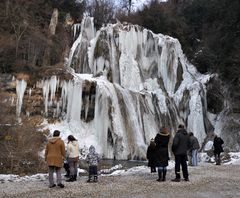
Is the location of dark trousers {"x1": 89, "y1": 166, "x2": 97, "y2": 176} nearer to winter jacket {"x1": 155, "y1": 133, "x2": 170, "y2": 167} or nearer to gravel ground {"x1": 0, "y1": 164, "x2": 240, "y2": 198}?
gravel ground {"x1": 0, "y1": 164, "x2": 240, "y2": 198}

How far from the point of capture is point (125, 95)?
32875 mm

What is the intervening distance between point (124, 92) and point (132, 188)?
20319mm

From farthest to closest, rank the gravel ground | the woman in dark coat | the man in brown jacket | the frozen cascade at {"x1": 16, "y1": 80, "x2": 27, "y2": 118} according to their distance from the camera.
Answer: the frozen cascade at {"x1": 16, "y1": 80, "x2": 27, "y2": 118}, the woman in dark coat, the man in brown jacket, the gravel ground

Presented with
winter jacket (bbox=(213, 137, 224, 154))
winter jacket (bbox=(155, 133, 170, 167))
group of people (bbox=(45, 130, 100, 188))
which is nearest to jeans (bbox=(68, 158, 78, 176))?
group of people (bbox=(45, 130, 100, 188))

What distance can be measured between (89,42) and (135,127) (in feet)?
36.7

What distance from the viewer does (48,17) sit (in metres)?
42.5

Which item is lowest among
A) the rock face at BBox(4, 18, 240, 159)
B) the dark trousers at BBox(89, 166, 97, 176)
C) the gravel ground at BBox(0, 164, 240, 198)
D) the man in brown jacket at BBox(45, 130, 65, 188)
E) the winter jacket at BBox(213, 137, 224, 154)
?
the gravel ground at BBox(0, 164, 240, 198)

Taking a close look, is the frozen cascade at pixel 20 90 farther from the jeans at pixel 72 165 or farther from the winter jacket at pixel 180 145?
the winter jacket at pixel 180 145

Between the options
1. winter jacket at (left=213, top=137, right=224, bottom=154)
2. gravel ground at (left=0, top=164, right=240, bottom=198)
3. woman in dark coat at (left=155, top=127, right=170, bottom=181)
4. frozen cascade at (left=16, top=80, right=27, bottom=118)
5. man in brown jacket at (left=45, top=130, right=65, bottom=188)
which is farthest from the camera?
frozen cascade at (left=16, top=80, right=27, bottom=118)

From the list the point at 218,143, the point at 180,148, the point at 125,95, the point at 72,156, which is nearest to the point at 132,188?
the point at 180,148

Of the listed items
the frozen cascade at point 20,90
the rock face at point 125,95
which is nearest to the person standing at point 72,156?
the rock face at point 125,95

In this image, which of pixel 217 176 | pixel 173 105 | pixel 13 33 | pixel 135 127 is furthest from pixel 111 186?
pixel 13 33

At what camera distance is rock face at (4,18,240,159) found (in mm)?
31703

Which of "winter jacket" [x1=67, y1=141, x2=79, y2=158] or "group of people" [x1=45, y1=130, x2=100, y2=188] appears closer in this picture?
"group of people" [x1=45, y1=130, x2=100, y2=188]
